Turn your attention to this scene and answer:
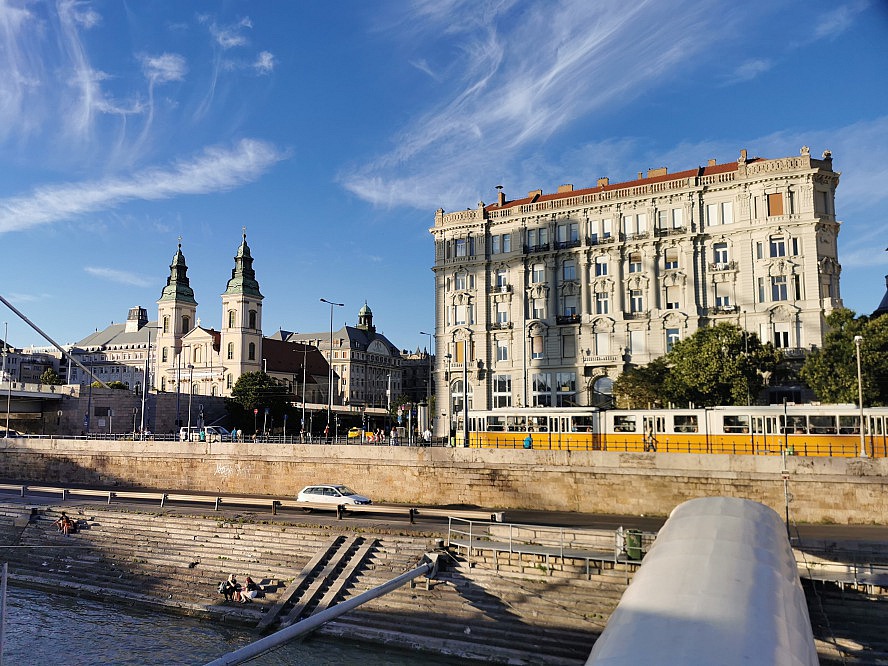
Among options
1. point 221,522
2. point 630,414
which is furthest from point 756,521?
point 630,414

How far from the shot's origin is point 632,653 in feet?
30.6

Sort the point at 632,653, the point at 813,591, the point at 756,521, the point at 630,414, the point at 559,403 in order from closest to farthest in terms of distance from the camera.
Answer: the point at 632,653, the point at 756,521, the point at 813,591, the point at 630,414, the point at 559,403

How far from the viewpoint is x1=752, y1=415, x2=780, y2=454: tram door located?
3975cm

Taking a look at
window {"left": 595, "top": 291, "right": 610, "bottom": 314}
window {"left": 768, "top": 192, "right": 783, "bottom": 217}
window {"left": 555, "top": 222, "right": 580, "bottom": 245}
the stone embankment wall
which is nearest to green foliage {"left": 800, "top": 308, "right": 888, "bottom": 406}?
window {"left": 768, "top": 192, "right": 783, "bottom": 217}

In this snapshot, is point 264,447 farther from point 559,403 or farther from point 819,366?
point 819,366

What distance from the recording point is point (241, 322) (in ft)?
450

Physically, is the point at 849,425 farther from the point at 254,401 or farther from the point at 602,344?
the point at 254,401

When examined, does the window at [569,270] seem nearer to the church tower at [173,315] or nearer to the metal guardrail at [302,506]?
the metal guardrail at [302,506]

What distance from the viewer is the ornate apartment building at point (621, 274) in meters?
56.8

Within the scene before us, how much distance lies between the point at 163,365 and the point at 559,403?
112 metres

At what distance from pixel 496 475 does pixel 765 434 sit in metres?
15.6

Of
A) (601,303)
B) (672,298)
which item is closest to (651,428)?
(672,298)

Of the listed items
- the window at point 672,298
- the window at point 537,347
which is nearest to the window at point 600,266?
the window at point 672,298

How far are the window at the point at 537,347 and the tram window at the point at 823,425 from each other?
2985cm
